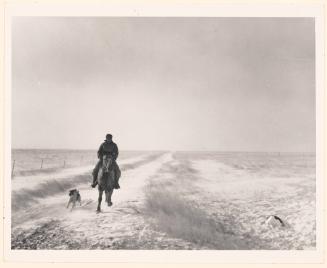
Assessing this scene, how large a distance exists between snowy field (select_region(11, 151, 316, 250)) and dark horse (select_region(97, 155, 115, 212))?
321mm

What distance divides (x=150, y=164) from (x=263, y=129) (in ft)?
15.8

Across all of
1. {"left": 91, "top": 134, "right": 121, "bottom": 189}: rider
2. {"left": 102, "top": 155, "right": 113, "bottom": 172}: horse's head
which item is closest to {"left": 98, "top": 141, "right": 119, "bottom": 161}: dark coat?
Answer: {"left": 91, "top": 134, "right": 121, "bottom": 189}: rider

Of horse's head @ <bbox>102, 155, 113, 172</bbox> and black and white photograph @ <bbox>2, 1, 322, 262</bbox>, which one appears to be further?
horse's head @ <bbox>102, 155, 113, 172</bbox>

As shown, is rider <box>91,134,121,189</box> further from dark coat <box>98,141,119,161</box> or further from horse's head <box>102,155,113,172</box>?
horse's head <box>102,155,113,172</box>

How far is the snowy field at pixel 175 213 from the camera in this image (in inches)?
317

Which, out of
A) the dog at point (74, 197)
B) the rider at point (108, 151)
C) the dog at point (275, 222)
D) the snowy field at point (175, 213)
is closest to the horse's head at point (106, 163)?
the rider at point (108, 151)

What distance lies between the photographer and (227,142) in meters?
9.63

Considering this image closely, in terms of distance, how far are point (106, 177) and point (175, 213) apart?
171cm

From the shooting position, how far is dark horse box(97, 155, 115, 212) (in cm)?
841

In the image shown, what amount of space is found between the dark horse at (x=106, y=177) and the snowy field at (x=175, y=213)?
0.32 meters

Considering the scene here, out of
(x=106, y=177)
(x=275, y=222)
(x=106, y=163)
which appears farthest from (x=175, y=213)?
(x=275, y=222)

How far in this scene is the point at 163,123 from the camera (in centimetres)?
934
